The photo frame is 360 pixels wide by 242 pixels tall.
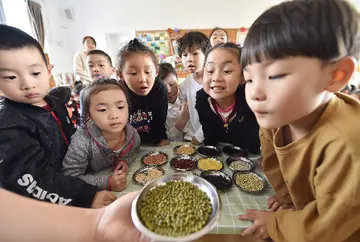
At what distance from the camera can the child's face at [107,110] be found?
1240mm

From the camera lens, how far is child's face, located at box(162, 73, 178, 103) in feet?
8.75

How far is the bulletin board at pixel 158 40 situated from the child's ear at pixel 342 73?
677cm

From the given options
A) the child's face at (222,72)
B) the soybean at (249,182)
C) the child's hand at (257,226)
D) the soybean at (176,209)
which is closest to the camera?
the soybean at (176,209)

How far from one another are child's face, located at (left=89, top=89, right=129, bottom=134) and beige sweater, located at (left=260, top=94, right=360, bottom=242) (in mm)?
1002

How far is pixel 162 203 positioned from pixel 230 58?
41.5 inches

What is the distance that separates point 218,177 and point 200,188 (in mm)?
344

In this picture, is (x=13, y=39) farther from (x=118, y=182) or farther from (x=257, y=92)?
(x=257, y=92)

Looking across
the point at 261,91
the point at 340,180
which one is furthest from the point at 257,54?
the point at 340,180

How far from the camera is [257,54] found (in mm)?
657

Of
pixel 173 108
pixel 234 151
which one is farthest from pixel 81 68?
pixel 234 151

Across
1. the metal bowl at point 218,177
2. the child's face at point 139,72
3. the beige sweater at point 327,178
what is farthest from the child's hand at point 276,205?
the child's face at point 139,72

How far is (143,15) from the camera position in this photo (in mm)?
6648

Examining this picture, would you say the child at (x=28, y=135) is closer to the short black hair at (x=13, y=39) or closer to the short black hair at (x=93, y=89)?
the short black hair at (x=13, y=39)

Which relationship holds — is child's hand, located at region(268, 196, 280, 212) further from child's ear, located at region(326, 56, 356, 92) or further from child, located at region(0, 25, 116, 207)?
child, located at region(0, 25, 116, 207)
